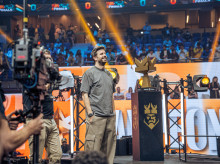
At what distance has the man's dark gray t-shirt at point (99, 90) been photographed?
450 centimetres

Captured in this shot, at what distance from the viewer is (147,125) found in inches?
259

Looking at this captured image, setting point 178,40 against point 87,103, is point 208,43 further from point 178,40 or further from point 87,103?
point 87,103

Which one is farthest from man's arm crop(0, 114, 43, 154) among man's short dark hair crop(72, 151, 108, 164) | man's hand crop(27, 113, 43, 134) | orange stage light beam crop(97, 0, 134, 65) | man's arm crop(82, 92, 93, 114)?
orange stage light beam crop(97, 0, 134, 65)

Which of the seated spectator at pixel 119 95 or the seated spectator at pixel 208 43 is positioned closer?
the seated spectator at pixel 119 95

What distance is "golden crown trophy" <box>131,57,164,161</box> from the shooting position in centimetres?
652

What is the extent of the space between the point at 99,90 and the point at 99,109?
0.26 m

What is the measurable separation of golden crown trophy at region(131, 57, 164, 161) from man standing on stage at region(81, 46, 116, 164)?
2066 mm

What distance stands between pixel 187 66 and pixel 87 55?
4735mm

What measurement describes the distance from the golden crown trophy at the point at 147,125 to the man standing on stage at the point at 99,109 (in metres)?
2.07

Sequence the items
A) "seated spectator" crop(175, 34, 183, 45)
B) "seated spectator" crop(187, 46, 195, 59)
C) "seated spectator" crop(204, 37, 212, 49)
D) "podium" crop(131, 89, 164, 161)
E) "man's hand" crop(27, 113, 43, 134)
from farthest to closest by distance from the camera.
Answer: "seated spectator" crop(175, 34, 183, 45)
"seated spectator" crop(204, 37, 212, 49)
"seated spectator" crop(187, 46, 195, 59)
"podium" crop(131, 89, 164, 161)
"man's hand" crop(27, 113, 43, 134)

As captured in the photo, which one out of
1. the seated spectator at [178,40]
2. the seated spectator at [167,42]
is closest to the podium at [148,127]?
the seated spectator at [167,42]

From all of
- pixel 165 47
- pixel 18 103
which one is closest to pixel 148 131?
pixel 18 103

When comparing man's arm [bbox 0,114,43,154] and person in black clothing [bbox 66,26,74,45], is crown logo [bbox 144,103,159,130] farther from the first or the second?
person in black clothing [bbox 66,26,74,45]

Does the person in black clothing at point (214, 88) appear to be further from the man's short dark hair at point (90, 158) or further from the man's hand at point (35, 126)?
the man's short dark hair at point (90, 158)
